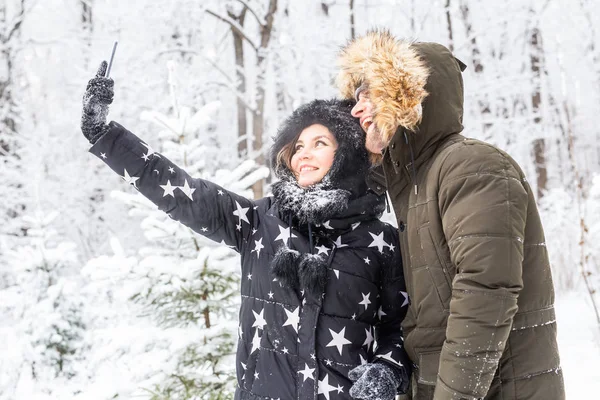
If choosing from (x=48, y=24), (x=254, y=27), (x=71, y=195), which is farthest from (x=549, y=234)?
(x=48, y=24)

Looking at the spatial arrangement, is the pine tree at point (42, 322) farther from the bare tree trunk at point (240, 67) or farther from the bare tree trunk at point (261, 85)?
the bare tree trunk at point (240, 67)

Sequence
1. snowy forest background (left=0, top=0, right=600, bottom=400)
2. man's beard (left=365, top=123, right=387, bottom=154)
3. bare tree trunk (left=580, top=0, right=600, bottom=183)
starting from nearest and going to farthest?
man's beard (left=365, top=123, right=387, bottom=154)
snowy forest background (left=0, top=0, right=600, bottom=400)
bare tree trunk (left=580, top=0, right=600, bottom=183)

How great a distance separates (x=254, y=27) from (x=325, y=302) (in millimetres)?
13698

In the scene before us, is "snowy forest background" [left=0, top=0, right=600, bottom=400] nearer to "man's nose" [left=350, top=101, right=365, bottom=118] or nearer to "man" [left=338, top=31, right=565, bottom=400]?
"man's nose" [left=350, top=101, right=365, bottom=118]

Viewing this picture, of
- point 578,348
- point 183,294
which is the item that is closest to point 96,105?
point 183,294

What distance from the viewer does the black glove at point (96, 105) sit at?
7.17 feet

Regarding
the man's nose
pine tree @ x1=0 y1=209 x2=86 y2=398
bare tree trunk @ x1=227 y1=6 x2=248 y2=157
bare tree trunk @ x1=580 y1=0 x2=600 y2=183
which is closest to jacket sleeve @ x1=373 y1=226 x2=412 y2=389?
the man's nose

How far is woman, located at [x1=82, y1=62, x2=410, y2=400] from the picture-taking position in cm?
222

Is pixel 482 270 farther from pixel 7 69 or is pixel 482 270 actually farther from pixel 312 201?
pixel 7 69

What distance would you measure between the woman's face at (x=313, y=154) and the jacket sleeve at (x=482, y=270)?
0.91m

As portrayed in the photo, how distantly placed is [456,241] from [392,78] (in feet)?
2.24

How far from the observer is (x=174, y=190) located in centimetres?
232

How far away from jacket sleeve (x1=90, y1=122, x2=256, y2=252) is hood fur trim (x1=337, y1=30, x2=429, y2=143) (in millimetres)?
827

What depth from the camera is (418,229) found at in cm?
194
